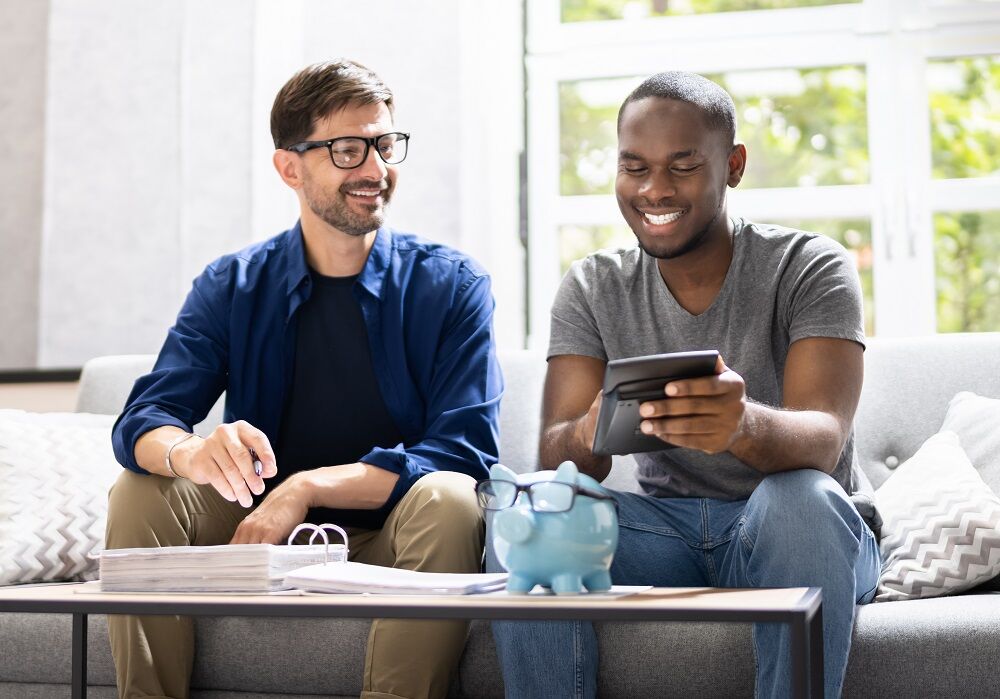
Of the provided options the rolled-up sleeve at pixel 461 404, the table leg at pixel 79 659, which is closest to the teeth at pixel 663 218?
the rolled-up sleeve at pixel 461 404

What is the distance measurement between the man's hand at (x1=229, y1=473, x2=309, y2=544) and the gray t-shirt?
47cm

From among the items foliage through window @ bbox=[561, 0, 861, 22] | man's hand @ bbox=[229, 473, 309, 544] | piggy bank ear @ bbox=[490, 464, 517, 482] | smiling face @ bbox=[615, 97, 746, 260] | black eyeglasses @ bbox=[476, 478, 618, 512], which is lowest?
man's hand @ bbox=[229, 473, 309, 544]

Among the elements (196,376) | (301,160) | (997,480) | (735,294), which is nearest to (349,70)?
(301,160)

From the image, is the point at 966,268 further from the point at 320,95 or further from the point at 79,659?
the point at 79,659

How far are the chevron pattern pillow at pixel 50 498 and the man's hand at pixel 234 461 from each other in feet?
1.86

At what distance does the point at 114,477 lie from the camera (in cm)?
214

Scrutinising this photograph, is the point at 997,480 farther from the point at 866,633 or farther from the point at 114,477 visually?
the point at 114,477

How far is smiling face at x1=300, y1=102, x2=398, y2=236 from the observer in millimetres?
2070

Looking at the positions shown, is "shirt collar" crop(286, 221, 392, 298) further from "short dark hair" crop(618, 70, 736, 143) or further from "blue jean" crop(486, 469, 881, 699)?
"blue jean" crop(486, 469, 881, 699)

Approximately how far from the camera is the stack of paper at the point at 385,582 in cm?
119

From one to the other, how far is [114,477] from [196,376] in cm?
32

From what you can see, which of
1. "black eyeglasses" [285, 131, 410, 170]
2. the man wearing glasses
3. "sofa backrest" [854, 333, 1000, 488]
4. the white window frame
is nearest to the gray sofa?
"sofa backrest" [854, 333, 1000, 488]

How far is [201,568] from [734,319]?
2.93 feet

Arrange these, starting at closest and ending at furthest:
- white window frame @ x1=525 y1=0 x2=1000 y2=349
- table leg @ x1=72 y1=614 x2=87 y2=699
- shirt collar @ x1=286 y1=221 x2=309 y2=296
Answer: table leg @ x1=72 y1=614 x2=87 y2=699 → shirt collar @ x1=286 y1=221 x2=309 y2=296 → white window frame @ x1=525 y1=0 x2=1000 y2=349
